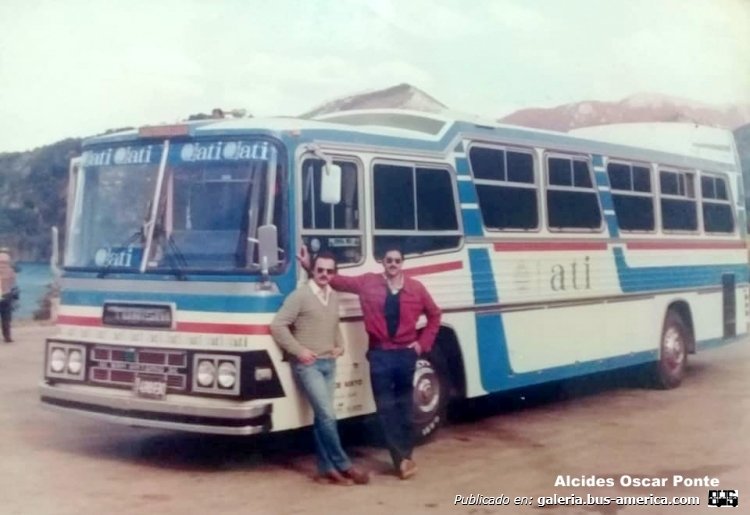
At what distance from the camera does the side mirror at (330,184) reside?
23.9ft

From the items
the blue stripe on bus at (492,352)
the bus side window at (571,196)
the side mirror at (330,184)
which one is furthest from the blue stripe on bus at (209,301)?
the bus side window at (571,196)

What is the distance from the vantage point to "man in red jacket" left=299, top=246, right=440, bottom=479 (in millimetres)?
7344

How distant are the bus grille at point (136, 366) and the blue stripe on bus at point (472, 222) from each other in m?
2.54

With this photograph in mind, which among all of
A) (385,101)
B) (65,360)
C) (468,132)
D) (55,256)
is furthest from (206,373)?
(468,132)

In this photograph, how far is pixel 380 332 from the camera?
7336 mm

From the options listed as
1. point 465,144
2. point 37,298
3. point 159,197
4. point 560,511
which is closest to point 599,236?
point 465,144

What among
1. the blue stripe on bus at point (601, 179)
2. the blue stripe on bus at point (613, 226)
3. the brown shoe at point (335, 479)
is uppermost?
the blue stripe on bus at point (601, 179)

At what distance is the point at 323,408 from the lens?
281 inches

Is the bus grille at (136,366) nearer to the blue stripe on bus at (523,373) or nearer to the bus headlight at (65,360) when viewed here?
the bus headlight at (65,360)

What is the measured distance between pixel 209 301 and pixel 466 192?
2436mm

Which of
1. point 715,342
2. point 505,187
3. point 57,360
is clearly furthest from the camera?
point 715,342

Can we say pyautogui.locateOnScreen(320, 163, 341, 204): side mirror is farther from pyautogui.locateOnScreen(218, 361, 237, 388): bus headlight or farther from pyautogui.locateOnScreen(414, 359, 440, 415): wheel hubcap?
pyautogui.locateOnScreen(414, 359, 440, 415): wheel hubcap

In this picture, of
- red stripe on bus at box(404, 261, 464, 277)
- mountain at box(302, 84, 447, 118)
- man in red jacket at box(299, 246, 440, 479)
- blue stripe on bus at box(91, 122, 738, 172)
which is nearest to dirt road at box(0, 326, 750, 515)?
man in red jacket at box(299, 246, 440, 479)

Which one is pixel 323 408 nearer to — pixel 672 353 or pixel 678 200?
pixel 672 353
